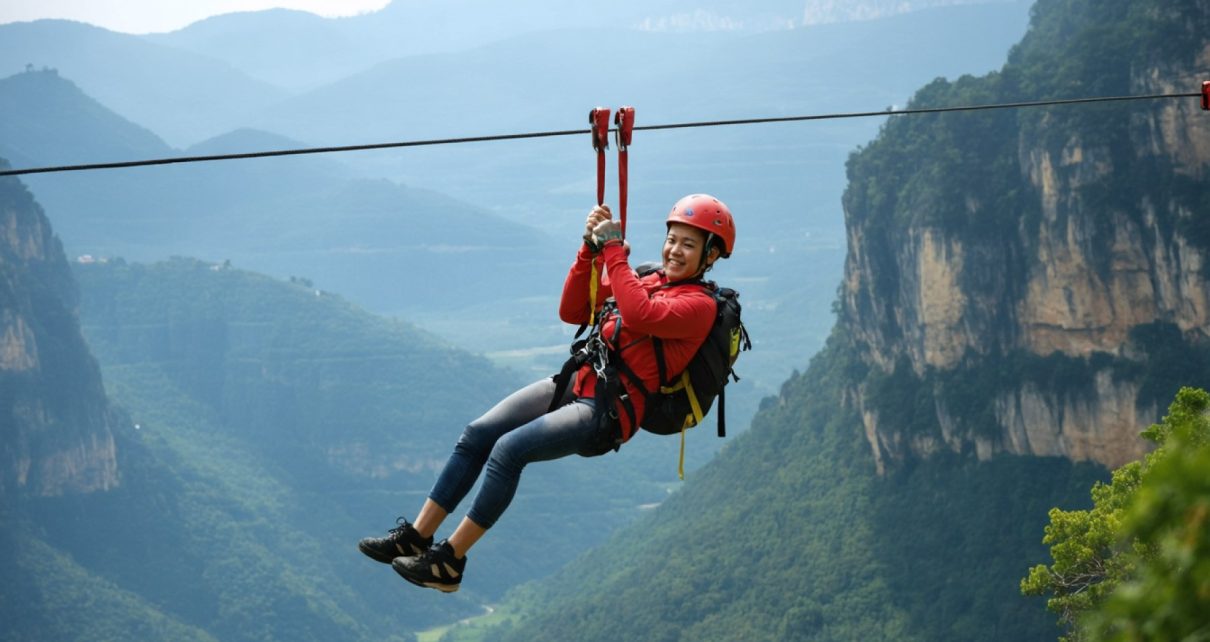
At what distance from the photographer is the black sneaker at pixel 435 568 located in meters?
5.45

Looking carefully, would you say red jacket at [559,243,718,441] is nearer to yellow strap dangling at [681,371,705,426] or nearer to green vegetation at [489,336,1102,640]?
yellow strap dangling at [681,371,705,426]

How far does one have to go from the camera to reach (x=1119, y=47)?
1917 inches

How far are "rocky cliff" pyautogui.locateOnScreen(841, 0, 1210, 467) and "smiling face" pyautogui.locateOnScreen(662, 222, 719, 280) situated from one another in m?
41.0

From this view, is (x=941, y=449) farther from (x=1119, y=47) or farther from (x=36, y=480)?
(x=36, y=480)

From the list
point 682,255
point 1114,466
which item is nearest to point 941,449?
point 1114,466

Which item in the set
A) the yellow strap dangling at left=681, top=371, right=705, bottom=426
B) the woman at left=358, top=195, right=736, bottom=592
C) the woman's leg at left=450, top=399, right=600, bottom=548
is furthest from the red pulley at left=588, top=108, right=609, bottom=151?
the woman's leg at left=450, top=399, right=600, bottom=548

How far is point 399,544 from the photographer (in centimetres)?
566

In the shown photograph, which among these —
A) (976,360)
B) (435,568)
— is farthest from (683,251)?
(976,360)

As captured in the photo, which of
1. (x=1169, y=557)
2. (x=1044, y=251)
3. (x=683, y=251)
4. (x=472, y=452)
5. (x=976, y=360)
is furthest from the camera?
(x=976, y=360)

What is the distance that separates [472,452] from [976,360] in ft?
166

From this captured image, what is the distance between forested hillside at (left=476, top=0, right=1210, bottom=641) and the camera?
45750 mm

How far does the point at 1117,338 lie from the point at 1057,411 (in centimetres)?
416

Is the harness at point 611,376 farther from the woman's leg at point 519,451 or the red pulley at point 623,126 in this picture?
the red pulley at point 623,126

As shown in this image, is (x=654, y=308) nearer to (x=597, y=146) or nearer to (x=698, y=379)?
(x=698, y=379)
